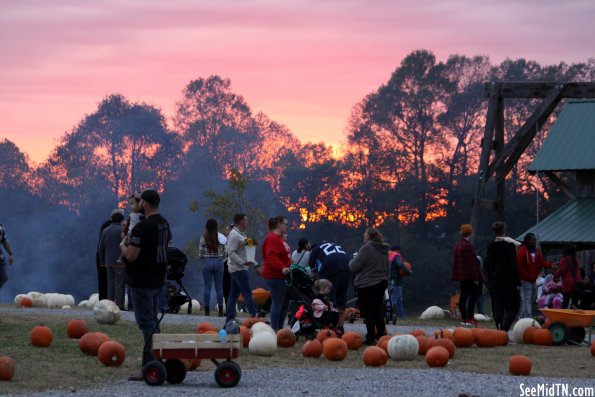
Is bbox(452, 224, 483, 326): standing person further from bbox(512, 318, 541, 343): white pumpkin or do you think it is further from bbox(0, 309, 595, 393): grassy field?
bbox(0, 309, 595, 393): grassy field

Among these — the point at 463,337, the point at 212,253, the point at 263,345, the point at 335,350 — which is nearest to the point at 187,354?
the point at 335,350

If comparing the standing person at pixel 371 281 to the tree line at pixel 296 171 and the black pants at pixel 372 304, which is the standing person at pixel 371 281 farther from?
the tree line at pixel 296 171

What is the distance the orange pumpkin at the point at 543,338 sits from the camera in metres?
18.4

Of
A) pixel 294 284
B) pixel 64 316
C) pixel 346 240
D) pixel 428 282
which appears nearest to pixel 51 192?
pixel 346 240

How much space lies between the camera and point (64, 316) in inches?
890

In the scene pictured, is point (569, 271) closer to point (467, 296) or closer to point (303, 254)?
point (467, 296)

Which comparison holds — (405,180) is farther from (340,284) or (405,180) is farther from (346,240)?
(340,284)

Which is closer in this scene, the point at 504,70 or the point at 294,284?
the point at 294,284

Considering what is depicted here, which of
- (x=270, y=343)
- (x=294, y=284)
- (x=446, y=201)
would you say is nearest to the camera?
(x=270, y=343)

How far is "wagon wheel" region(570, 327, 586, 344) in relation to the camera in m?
18.6

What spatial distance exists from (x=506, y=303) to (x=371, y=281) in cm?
363

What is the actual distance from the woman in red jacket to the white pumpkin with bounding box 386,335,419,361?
3221mm

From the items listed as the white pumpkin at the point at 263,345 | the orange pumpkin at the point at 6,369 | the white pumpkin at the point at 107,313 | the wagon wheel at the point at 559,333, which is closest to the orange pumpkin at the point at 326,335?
the white pumpkin at the point at 263,345

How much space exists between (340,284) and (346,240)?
4198 cm
